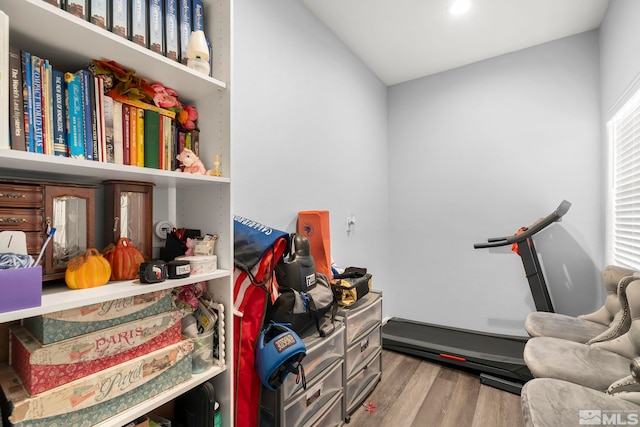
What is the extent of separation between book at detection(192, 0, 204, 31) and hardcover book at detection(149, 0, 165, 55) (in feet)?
0.41

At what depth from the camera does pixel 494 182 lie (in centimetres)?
282

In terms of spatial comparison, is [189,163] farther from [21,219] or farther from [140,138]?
[21,219]

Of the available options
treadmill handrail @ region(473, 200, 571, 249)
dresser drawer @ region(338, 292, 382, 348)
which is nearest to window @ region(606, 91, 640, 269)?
treadmill handrail @ region(473, 200, 571, 249)

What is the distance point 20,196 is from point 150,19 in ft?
2.29

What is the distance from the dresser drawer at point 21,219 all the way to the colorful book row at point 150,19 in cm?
57

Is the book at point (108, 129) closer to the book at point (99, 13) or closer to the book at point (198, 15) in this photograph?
the book at point (99, 13)

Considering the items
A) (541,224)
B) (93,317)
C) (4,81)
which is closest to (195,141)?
(4,81)

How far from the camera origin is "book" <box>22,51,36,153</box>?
75 cm

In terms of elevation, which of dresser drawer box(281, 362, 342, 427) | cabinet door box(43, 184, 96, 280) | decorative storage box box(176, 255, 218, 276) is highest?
cabinet door box(43, 184, 96, 280)

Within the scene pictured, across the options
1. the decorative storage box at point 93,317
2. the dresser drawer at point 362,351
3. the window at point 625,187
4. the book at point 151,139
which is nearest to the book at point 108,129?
the book at point 151,139

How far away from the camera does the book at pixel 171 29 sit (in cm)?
104

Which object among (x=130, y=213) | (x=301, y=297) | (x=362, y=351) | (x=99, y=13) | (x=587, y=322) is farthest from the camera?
(x=362, y=351)

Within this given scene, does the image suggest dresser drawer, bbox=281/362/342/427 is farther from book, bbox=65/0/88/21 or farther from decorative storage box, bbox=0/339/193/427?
book, bbox=65/0/88/21

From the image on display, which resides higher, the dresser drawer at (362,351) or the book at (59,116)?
the book at (59,116)
